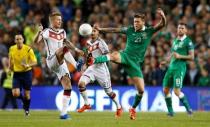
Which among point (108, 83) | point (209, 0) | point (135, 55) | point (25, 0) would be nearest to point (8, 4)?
point (25, 0)

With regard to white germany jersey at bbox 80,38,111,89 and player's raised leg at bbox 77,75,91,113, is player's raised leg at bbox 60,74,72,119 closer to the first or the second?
player's raised leg at bbox 77,75,91,113

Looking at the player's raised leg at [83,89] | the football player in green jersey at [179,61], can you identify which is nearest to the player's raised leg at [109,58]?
the player's raised leg at [83,89]

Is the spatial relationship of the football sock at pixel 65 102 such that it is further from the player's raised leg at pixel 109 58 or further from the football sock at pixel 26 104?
the football sock at pixel 26 104

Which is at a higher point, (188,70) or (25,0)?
(25,0)

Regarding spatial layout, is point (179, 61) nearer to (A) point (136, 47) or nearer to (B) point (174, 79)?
(B) point (174, 79)

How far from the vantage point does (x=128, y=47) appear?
20.8m

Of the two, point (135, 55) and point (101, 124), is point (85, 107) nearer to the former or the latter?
point (135, 55)

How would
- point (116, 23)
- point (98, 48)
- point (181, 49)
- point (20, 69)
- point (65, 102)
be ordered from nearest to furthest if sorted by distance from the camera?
point (65, 102) < point (98, 48) < point (181, 49) < point (20, 69) < point (116, 23)

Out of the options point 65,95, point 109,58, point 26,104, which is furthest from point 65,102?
point 26,104

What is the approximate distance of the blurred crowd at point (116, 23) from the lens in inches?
1182

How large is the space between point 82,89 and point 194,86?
7.73m

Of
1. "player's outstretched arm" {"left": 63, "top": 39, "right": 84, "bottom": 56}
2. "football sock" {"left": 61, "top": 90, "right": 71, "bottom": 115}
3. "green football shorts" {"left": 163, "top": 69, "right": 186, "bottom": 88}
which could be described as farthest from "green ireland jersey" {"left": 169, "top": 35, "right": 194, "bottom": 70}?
"player's outstretched arm" {"left": 63, "top": 39, "right": 84, "bottom": 56}

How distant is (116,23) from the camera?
32.3 m

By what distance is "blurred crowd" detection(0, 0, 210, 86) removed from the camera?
30.0 meters
